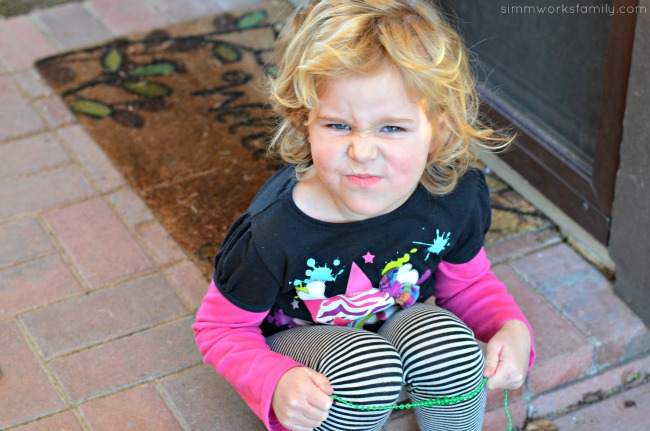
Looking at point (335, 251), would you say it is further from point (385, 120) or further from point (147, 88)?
point (147, 88)

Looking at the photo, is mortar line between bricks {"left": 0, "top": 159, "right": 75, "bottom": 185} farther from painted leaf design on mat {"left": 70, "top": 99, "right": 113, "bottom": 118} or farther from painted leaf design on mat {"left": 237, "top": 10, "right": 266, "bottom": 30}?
painted leaf design on mat {"left": 237, "top": 10, "right": 266, "bottom": 30}

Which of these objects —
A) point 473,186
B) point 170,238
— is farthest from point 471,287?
point 170,238

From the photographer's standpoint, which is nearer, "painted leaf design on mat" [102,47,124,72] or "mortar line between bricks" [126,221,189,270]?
"mortar line between bricks" [126,221,189,270]

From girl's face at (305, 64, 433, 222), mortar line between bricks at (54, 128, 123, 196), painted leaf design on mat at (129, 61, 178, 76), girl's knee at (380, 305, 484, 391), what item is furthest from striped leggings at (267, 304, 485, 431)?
painted leaf design on mat at (129, 61, 178, 76)

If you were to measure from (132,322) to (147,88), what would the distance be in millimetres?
1232

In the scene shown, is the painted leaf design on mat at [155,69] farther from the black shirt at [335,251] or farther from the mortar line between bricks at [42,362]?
the black shirt at [335,251]

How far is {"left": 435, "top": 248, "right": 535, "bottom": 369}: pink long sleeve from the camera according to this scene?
79.7 inches

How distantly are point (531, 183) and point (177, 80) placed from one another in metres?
1.36

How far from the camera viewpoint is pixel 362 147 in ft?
5.55

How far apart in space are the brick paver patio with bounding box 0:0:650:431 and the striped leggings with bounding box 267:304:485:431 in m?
0.27

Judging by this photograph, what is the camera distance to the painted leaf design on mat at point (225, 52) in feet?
11.5

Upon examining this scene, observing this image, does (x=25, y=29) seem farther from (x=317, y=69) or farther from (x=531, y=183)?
(x=317, y=69)

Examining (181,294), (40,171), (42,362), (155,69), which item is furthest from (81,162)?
(42,362)

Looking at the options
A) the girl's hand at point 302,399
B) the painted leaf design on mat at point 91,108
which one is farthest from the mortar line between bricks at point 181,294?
the painted leaf design on mat at point 91,108
